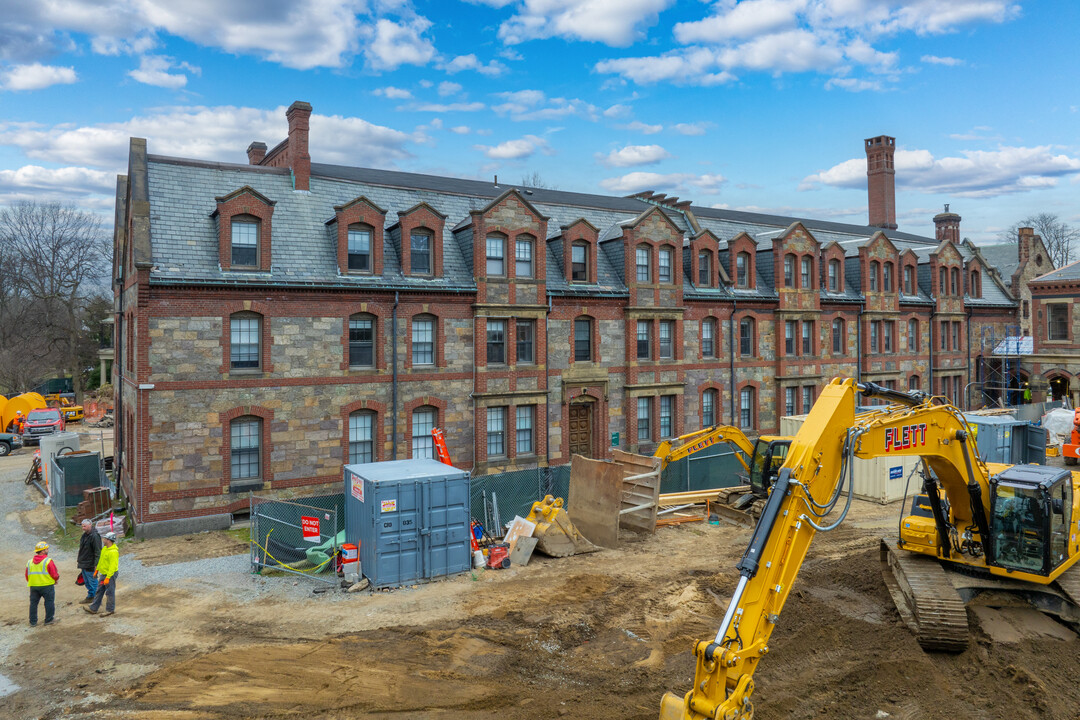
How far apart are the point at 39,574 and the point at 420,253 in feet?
51.2

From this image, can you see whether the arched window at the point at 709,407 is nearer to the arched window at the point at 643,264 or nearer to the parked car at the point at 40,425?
the arched window at the point at 643,264

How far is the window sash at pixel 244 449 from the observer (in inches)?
921

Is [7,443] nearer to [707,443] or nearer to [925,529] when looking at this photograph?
[707,443]

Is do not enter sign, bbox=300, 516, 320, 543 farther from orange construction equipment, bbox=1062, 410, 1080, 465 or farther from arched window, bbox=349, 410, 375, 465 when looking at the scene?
orange construction equipment, bbox=1062, 410, 1080, 465

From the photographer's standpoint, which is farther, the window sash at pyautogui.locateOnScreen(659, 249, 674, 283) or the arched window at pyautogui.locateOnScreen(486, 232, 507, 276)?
the window sash at pyautogui.locateOnScreen(659, 249, 674, 283)

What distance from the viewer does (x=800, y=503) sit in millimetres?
9617

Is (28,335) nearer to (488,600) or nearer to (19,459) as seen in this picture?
(19,459)

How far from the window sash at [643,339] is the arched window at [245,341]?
1555 cm

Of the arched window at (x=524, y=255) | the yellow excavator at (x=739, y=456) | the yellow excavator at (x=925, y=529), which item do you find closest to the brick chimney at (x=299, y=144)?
the arched window at (x=524, y=255)

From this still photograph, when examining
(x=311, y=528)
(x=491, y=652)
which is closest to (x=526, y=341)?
(x=311, y=528)

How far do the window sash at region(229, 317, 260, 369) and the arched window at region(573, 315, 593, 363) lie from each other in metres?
12.5

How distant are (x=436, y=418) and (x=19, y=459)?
26974 mm

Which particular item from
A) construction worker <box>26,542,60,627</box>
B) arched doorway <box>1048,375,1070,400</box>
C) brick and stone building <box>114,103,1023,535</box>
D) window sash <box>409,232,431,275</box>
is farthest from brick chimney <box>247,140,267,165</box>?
arched doorway <box>1048,375,1070,400</box>

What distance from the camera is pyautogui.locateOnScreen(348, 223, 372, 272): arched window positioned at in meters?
25.6
